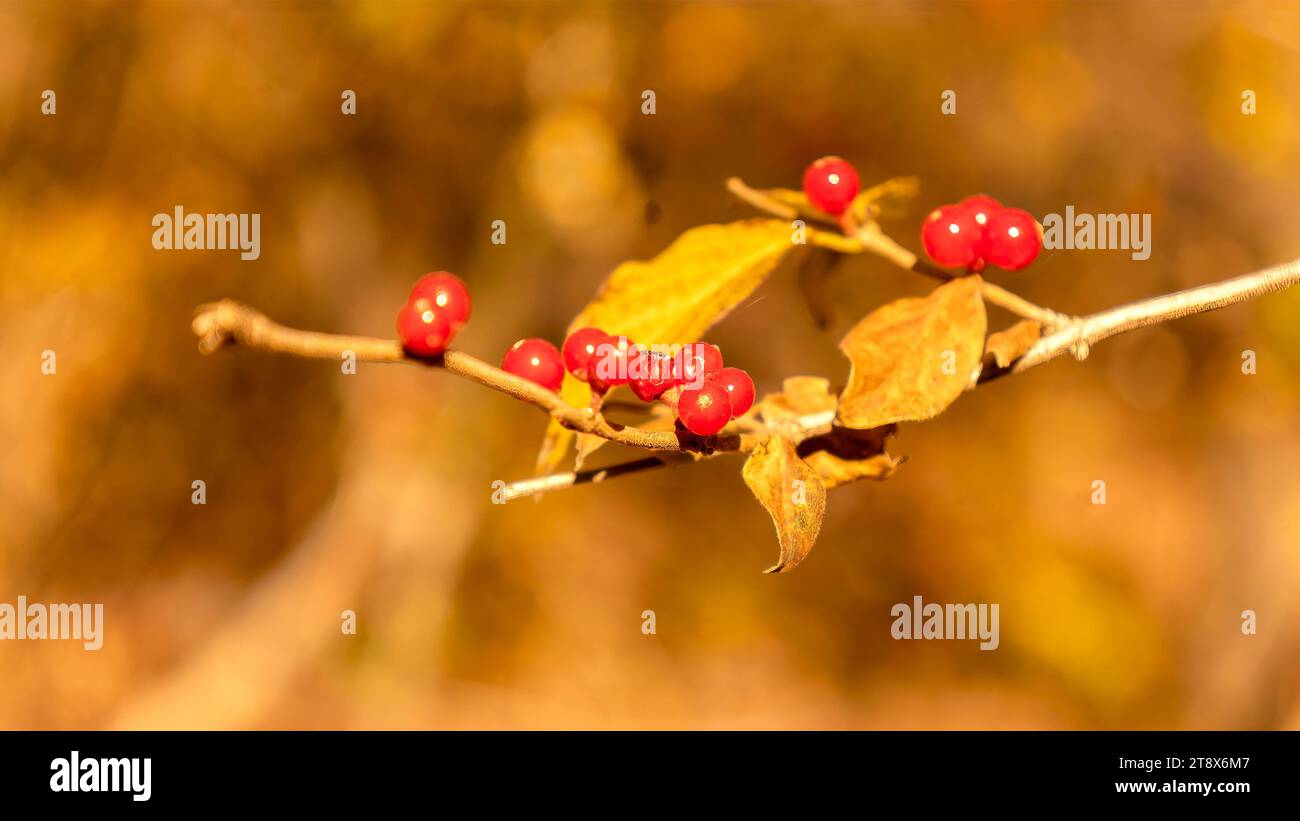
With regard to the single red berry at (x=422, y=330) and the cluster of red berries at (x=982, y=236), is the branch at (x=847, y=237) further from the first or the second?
the single red berry at (x=422, y=330)

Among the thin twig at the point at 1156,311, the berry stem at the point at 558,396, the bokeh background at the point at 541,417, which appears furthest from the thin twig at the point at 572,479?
the bokeh background at the point at 541,417

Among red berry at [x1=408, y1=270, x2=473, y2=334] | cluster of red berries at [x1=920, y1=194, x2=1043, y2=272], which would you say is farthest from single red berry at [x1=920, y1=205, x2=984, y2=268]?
red berry at [x1=408, y1=270, x2=473, y2=334]

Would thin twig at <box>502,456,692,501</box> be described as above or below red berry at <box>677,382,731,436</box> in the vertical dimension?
below

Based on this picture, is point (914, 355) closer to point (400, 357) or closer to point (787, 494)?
point (787, 494)

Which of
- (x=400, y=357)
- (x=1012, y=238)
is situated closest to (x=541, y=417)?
(x=1012, y=238)

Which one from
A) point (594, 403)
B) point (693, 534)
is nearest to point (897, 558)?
point (693, 534)

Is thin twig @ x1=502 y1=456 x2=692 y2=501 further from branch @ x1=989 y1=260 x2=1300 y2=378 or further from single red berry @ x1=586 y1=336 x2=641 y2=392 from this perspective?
branch @ x1=989 y1=260 x2=1300 y2=378
